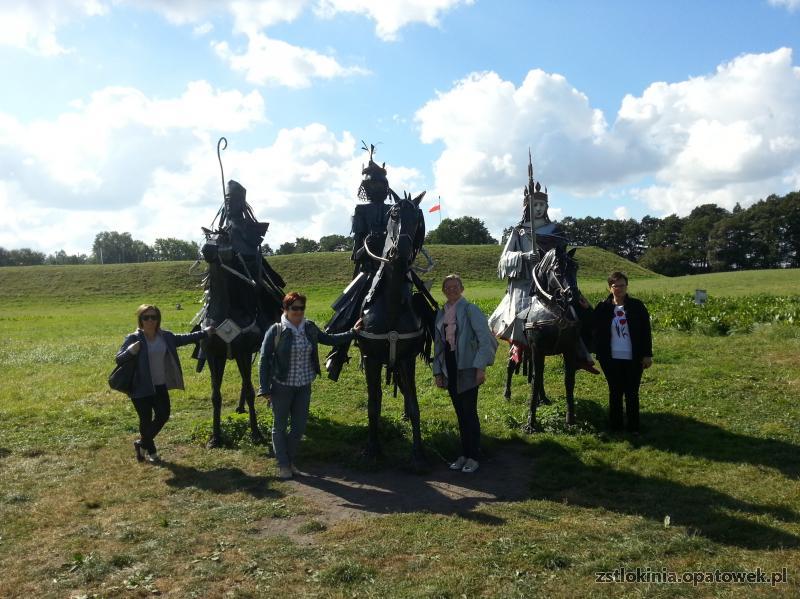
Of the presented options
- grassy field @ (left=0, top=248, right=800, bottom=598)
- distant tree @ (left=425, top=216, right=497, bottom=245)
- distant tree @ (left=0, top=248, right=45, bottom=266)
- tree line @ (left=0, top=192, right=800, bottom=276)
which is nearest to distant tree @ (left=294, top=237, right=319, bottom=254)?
tree line @ (left=0, top=192, right=800, bottom=276)

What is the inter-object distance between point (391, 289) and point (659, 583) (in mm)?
4064

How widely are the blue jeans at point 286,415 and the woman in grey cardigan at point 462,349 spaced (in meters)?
1.68

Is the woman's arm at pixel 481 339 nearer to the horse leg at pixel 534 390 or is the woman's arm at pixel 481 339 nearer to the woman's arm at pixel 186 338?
the horse leg at pixel 534 390

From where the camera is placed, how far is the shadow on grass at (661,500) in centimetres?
535

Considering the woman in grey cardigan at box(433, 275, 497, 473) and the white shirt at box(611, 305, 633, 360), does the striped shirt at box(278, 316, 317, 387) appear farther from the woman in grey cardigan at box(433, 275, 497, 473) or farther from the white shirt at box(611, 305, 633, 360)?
the white shirt at box(611, 305, 633, 360)

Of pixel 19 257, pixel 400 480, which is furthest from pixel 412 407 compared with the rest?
pixel 19 257

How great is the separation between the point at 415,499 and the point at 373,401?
149cm

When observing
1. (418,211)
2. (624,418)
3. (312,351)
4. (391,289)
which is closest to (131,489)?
(312,351)

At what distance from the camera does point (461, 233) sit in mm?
99125

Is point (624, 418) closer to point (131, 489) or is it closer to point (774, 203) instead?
point (131, 489)

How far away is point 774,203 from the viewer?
254 ft

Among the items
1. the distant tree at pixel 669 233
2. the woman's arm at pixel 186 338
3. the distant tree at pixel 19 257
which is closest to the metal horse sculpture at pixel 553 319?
the woman's arm at pixel 186 338

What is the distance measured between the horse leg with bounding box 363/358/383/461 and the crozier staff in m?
2.47

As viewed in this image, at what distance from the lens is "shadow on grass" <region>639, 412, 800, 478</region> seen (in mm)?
7301
